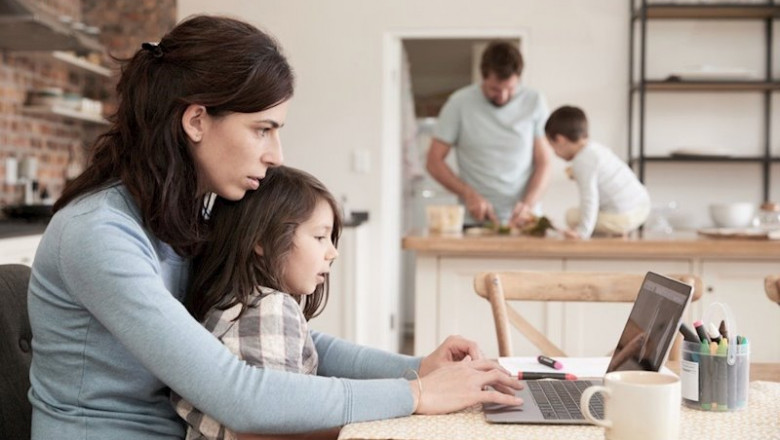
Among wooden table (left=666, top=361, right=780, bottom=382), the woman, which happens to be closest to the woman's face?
the woman

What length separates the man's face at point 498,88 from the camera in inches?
155

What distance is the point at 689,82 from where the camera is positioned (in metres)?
4.75

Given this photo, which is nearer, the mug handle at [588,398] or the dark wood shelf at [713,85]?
the mug handle at [588,398]

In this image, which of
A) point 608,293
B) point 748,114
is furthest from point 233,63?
point 748,114

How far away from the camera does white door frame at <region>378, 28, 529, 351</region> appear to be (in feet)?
16.6

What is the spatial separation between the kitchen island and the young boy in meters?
0.23

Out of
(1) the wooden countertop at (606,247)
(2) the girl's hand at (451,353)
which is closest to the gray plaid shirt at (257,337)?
(2) the girl's hand at (451,353)

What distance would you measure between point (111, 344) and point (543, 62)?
4142mm

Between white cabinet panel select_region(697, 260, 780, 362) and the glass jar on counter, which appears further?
the glass jar on counter

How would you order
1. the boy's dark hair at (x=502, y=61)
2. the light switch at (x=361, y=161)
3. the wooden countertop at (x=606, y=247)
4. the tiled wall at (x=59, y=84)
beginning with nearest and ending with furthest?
the wooden countertop at (x=606, y=247), the boy's dark hair at (x=502, y=61), the tiled wall at (x=59, y=84), the light switch at (x=361, y=161)

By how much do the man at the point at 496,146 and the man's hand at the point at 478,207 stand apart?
5 centimetres

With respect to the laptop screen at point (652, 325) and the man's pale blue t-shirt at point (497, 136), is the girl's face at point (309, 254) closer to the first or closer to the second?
the laptop screen at point (652, 325)

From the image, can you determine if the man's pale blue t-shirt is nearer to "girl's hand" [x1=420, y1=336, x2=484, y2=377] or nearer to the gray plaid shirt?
"girl's hand" [x1=420, y1=336, x2=484, y2=377]

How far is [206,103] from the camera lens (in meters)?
1.26
